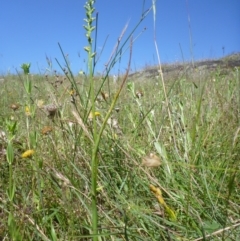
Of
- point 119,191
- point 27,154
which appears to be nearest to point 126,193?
point 119,191

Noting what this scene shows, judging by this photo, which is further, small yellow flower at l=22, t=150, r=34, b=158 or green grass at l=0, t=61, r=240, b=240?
small yellow flower at l=22, t=150, r=34, b=158

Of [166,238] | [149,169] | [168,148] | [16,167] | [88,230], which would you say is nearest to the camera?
[166,238]

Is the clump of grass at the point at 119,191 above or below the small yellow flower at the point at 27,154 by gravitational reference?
below

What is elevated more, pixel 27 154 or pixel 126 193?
pixel 27 154

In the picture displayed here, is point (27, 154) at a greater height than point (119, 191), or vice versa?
point (27, 154)

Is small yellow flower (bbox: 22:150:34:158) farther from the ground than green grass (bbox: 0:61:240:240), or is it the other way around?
small yellow flower (bbox: 22:150:34:158)

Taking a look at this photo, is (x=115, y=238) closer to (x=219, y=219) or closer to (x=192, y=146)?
(x=219, y=219)

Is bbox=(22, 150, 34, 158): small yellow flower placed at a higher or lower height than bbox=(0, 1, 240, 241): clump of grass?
higher

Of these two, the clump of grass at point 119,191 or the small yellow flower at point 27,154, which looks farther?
the small yellow flower at point 27,154

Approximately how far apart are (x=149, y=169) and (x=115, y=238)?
1.12 feet

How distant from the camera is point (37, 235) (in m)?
0.80

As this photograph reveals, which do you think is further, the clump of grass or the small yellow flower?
the small yellow flower

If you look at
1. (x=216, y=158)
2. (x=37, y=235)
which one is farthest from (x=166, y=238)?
(x=216, y=158)

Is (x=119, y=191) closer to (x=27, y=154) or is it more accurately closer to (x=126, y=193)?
(x=126, y=193)
